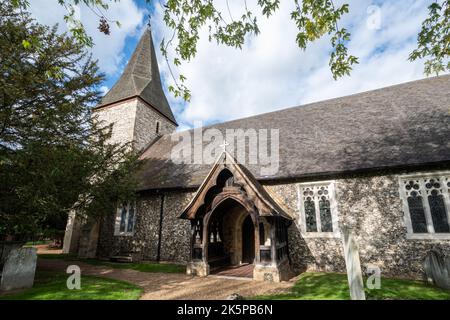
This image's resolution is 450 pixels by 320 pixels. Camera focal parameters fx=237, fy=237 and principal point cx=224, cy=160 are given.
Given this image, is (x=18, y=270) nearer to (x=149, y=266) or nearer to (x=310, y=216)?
(x=149, y=266)

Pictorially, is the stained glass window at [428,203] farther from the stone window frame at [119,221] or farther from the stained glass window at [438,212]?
the stone window frame at [119,221]

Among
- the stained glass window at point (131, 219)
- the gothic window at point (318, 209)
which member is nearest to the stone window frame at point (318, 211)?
the gothic window at point (318, 209)

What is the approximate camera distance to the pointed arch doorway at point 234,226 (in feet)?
27.3

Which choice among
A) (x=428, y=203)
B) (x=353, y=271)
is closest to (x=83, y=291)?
(x=353, y=271)

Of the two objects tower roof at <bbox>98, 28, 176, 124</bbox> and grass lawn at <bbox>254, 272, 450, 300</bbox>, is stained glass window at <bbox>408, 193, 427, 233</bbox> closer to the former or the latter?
grass lawn at <bbox>254, 272, 450, 300</bbox>

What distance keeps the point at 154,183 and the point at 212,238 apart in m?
5.11

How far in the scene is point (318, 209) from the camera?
1020cm

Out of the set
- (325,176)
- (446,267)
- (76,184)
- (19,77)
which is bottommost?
(446,267)

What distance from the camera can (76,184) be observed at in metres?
8.39
